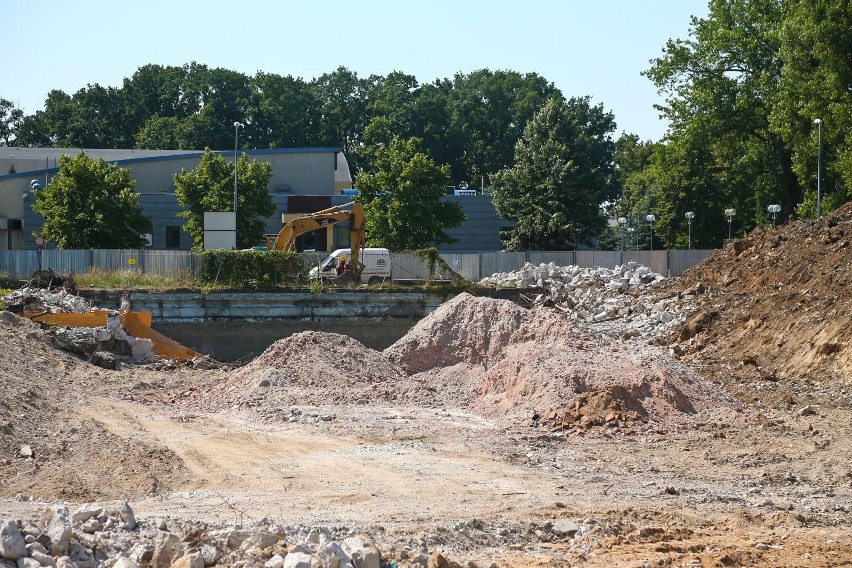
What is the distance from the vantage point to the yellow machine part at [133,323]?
30.9 m

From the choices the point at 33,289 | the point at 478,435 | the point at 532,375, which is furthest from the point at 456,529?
the point at 33,289

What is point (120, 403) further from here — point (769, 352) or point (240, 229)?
point (240, 229)

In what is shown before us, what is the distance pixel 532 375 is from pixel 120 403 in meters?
8.35

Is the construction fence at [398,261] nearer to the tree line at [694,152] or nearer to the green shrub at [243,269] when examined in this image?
the green shrub at [243,269]

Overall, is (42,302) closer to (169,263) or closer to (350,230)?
(169,263)

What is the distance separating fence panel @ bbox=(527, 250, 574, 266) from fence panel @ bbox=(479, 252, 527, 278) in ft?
1.58

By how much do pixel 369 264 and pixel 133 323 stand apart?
14.0m

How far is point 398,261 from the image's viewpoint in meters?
46.1

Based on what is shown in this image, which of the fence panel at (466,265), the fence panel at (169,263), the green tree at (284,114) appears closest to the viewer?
the fence panel at (169,263)

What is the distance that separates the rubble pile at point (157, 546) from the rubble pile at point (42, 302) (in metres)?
23.0

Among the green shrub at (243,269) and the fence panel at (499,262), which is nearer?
the green shrub at (243,269)

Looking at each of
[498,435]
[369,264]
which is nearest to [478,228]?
[369,264]

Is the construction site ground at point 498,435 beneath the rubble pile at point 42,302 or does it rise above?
beneath

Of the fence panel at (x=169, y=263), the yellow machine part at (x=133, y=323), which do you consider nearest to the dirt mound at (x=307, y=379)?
the yellow machine part at (x=133, y=323)
